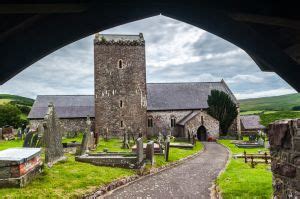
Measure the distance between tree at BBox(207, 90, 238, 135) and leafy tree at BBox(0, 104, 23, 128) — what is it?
29.9 meters

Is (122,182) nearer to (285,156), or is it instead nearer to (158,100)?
(285,156)

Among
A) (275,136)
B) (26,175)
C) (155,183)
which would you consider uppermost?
(275,136)

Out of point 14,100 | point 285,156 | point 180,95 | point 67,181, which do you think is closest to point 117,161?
point 67,181

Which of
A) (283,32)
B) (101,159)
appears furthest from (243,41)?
(101,159)

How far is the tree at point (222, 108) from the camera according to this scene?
133 feet

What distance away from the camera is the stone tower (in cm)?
3969

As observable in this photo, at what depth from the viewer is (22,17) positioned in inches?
114

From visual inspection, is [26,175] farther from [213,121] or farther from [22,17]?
[213,121]

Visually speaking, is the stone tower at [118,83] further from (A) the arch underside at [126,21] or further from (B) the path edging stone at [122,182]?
(A) the arch underside at [126,21]

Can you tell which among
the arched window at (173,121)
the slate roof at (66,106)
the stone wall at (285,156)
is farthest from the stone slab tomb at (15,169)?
the slate roof at (66,106)

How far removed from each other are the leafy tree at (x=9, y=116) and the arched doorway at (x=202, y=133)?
92.8 feet

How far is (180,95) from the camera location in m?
46.2

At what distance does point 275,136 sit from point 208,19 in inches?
97.1

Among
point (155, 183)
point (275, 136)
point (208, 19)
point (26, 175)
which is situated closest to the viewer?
point (208, 19)
